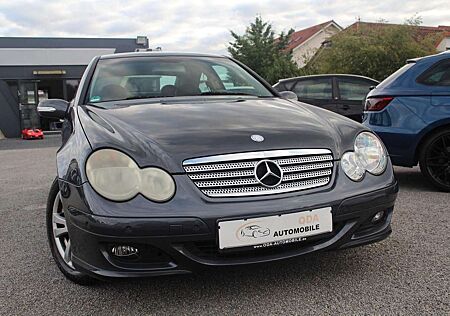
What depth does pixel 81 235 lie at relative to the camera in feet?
7.05

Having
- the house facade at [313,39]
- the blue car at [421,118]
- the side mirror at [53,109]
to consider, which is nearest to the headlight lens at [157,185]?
the side mirror at [53,109]

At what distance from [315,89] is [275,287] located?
6707mm

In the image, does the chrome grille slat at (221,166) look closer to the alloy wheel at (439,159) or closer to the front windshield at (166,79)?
the front windshield at (166,79)

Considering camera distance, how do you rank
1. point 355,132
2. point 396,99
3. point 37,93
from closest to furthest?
point 355,132 → point 396,99 → point 37,93

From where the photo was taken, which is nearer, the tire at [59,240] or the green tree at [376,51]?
the tire at [59,240]

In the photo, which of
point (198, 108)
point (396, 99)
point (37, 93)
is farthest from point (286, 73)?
point (198, 108)

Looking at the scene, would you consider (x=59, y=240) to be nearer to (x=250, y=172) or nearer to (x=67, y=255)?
(x=67, y=255)

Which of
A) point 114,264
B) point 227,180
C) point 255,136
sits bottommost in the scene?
point 114,264

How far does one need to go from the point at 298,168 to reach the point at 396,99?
9.06 feet

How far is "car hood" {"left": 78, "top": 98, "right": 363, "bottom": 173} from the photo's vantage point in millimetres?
2234

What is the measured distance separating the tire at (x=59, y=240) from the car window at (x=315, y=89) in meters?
6.52

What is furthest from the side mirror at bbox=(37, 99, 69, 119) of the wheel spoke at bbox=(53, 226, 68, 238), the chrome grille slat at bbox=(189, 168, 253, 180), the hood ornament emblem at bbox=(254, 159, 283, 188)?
the hood ornament emblem at bbox=(254, 159, 283, 188)

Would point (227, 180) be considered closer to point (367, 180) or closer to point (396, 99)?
point (367, 180)

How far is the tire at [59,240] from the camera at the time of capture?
2.50 meters
